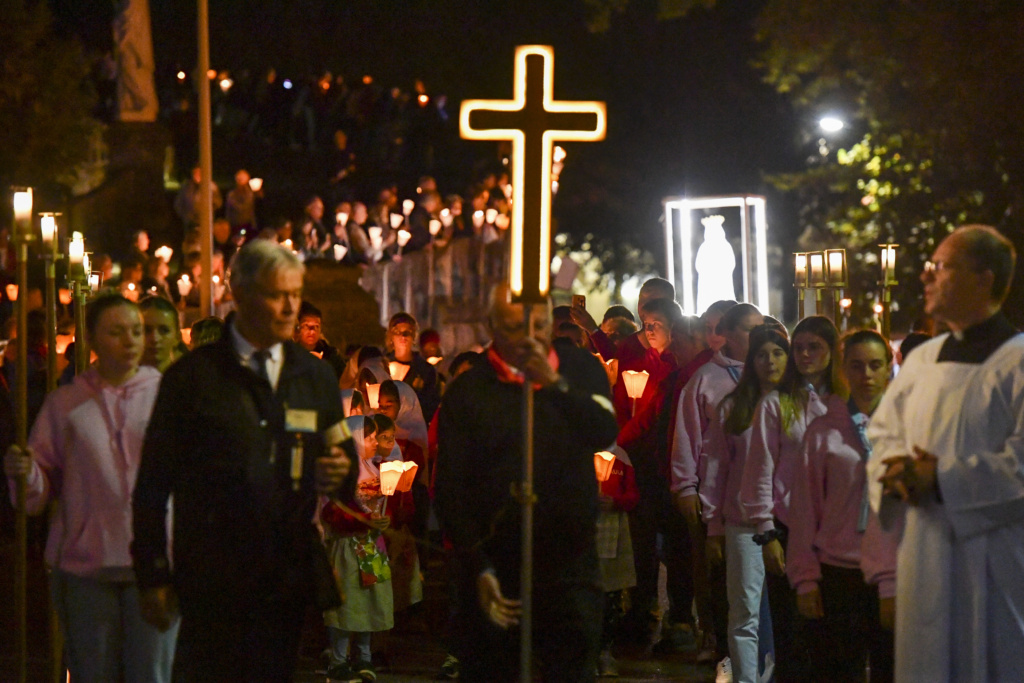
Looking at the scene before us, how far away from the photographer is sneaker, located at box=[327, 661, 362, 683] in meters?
9.23

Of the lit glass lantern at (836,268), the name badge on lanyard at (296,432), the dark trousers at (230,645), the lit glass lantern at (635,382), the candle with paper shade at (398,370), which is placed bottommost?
the dark trousers at (230,645)

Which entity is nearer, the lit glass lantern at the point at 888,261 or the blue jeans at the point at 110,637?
the blue jeans at the point at 110,637

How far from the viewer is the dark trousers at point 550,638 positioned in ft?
19.8

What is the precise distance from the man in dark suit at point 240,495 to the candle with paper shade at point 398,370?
24.4 feet

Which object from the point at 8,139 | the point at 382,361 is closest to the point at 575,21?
the point at 8,139

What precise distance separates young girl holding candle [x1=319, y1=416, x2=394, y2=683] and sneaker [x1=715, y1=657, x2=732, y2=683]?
6.46 ft

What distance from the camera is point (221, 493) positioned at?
5227 millimetres

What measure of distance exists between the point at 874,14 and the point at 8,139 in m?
15.9

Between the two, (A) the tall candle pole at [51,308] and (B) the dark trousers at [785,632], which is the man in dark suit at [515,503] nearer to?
(B) the dark trousers at [785,632]

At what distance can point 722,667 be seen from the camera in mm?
9086

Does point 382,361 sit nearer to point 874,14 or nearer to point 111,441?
point 111,441

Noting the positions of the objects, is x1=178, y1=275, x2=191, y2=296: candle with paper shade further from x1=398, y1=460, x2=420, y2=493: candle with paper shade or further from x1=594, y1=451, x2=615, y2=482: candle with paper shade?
x1=594, y1=451, x2=615, y2=482: candle with paper shade

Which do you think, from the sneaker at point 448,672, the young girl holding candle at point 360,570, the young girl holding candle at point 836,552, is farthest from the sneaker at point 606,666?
the young girl holding candle at point 836,552

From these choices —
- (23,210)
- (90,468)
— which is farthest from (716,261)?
(90,468)
